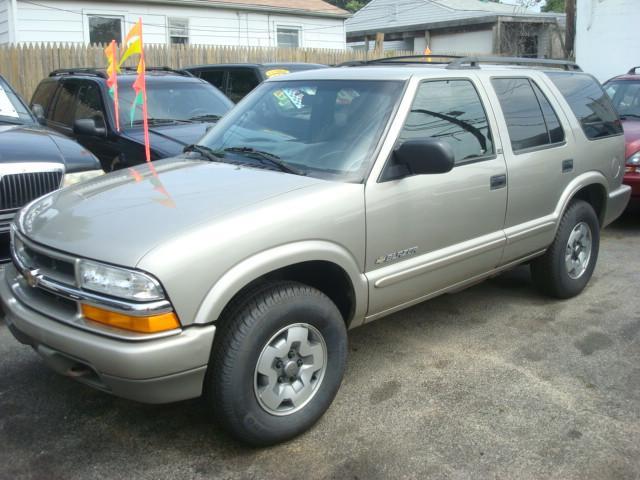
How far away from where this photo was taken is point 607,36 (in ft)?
55.4

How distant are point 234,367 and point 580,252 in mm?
3455

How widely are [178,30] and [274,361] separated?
15589mm

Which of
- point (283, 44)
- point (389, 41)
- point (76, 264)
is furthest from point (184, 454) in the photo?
point (389, 41)

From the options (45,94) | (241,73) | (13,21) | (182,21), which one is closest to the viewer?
(45,94)

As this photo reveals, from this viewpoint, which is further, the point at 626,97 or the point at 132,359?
the point at 626,97

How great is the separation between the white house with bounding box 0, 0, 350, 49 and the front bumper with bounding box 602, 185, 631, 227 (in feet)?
43.3

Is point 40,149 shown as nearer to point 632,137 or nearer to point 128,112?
point 128,112

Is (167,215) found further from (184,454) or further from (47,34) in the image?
(47,34)

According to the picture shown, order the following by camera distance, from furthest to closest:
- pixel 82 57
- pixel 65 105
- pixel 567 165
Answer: pixel 82 57
pixel 65 105
pixel 567 165

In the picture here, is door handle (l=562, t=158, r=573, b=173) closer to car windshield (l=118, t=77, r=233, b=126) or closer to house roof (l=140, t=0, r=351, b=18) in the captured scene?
car windshield (l=118, t=77, r=233, b=126)

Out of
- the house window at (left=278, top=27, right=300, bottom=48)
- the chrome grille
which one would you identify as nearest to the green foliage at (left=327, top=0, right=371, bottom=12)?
the house window at (left=278, top=27, right=300, bottom=48)

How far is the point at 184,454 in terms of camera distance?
3166 mm

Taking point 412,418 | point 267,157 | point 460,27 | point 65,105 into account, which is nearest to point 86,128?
point 65,105

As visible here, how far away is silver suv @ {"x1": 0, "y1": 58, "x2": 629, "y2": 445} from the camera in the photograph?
2.77 meters
